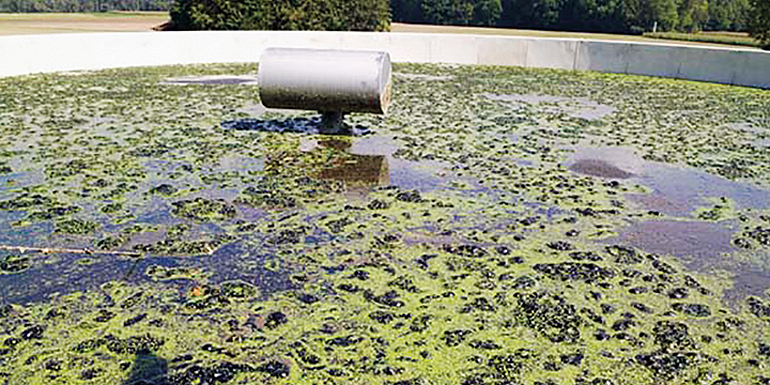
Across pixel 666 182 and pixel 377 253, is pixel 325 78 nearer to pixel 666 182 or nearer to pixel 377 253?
pixel 377 253

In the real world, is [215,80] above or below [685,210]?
above

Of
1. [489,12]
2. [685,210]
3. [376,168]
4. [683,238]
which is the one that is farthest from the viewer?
[489,12]

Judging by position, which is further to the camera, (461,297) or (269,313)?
(461,297)

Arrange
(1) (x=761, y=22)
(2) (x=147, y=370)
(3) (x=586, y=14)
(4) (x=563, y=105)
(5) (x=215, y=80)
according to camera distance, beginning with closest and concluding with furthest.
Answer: (2) (x=147, y=370)
(4) (x=563, y=105)
(5) (x=215, y=80)
(1) (x=761, y=22)
(3) (x=586, y=14)

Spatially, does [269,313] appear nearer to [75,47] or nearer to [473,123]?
[473,123]

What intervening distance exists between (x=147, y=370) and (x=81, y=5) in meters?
75.6

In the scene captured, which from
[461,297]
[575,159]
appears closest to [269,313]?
[461,297]

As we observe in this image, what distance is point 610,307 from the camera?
16.0 ft

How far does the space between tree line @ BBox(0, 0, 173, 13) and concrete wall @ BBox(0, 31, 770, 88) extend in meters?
49.4

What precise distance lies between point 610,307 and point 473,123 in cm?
705

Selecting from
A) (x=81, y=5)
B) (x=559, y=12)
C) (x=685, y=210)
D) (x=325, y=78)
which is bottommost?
(x=685, y=210)

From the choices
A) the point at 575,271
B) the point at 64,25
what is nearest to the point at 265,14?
the point at 575,271

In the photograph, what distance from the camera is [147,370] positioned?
3.90m

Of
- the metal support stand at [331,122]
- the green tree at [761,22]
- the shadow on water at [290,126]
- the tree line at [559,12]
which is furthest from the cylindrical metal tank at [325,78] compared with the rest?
the tree line at [559,12]
